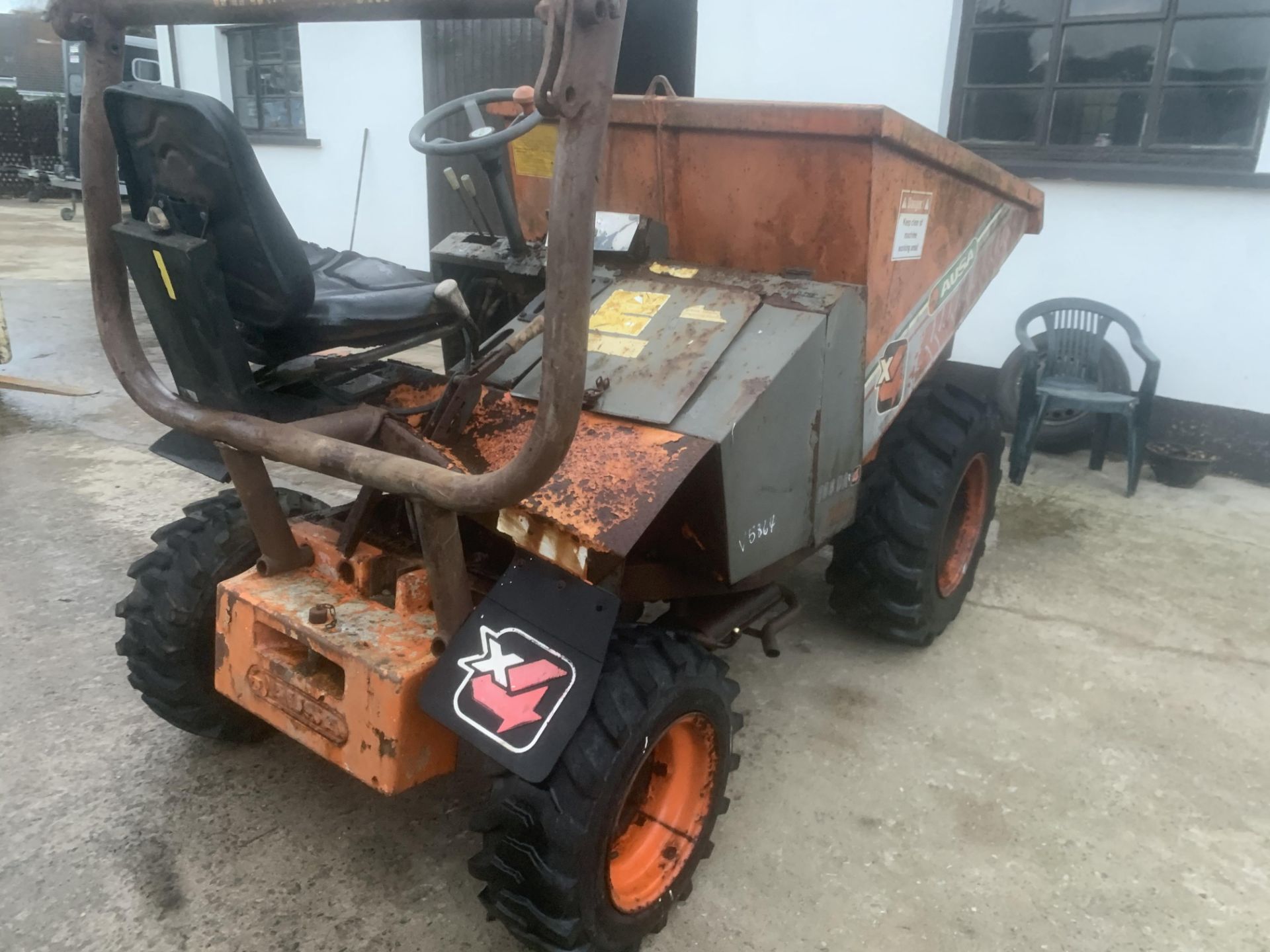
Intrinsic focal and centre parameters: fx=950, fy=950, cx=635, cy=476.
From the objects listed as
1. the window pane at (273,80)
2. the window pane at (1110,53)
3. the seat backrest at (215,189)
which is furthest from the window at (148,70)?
the seat backrest at (215,189)

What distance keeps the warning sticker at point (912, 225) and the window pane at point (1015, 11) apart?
3190 millimetres

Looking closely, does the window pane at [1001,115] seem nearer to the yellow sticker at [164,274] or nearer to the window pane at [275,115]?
the yellow sticker at [164,274]

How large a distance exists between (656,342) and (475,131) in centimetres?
72

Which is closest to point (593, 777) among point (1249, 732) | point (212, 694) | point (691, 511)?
point (691, 511)

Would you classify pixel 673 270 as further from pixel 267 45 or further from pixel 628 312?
pixel 267 45

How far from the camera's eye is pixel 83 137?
5.70 feet

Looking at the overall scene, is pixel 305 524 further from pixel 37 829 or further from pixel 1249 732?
pixel 1249 732

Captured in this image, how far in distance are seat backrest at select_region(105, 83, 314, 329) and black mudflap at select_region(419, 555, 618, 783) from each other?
67 centimetres

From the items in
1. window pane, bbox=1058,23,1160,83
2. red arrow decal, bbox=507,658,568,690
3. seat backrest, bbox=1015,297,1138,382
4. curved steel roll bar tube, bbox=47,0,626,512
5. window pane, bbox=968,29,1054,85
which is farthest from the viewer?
window pane, bbox=968,29,1054,85

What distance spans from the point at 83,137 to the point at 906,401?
213cm

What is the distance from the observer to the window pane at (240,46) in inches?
344

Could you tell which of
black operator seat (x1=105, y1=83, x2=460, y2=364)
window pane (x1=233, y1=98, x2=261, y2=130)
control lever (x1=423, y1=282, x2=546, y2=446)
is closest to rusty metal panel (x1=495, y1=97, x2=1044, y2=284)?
control lever (x1=423, y1=282, x2=546, y2=446)

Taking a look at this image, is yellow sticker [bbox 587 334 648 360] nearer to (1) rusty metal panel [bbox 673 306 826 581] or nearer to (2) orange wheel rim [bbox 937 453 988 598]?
(1) rusty metal panel [bbox 673 306 826 581]

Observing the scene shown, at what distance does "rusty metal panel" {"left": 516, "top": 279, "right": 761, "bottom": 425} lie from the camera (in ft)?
6.30
